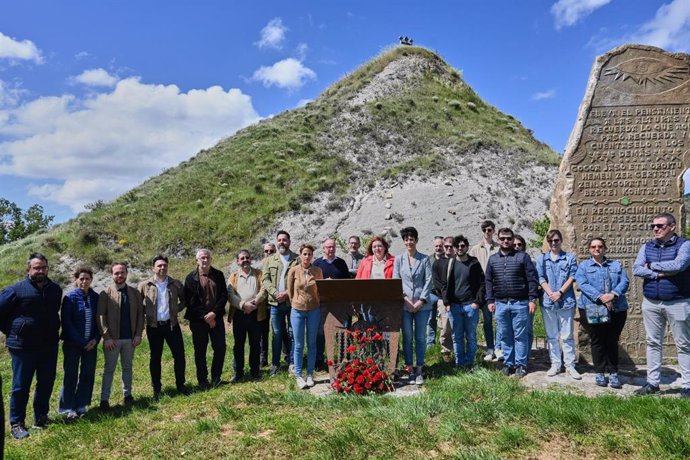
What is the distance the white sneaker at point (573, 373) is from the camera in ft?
21.0

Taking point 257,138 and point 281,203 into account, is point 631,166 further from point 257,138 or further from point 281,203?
point 257,138

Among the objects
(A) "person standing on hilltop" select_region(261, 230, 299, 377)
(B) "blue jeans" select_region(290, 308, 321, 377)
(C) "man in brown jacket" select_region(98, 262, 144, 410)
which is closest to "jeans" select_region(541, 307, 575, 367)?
(B) "blue jeans" select_region(290, 308, 321, 377)

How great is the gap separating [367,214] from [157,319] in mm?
16113

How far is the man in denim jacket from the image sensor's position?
654 centimetres

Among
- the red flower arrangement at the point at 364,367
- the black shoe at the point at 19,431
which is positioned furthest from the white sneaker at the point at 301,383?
the black shoe at the point at 19,431

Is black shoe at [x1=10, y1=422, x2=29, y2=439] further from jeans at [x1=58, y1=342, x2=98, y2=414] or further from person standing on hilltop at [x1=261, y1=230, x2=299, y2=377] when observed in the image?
person standing on hilltop at [x1=261, y1=230, x2=299, y2=377]

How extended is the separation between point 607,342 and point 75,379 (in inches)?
263

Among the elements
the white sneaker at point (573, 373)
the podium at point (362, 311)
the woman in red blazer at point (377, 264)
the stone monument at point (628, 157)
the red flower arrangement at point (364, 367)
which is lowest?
the white sneaker at point (573, 373)

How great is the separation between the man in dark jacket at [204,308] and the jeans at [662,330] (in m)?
5.54

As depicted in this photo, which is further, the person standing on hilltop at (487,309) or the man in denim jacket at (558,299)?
the person standing on hilltop at (487,309)

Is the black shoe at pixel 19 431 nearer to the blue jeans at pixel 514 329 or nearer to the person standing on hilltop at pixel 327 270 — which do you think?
the person standing on hilltop at pixel 327 270

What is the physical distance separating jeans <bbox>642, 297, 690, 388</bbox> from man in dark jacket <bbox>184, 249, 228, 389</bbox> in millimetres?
5536

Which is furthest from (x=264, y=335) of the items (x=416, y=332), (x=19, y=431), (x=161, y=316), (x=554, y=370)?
(x=554, y=370)

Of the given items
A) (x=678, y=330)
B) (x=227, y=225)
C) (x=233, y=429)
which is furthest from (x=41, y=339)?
(x=227, y=225)
